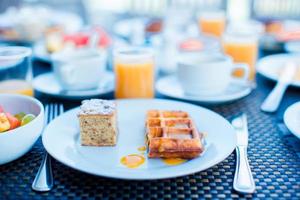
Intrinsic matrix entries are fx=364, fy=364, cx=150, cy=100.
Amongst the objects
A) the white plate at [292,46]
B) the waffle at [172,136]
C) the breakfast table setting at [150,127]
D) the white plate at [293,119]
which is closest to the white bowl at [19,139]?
the breakfast table setting at [150,127]

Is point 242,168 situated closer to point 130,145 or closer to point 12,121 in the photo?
point 130,145

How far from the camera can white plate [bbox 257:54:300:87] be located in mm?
1278

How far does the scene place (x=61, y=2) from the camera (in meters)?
3.40

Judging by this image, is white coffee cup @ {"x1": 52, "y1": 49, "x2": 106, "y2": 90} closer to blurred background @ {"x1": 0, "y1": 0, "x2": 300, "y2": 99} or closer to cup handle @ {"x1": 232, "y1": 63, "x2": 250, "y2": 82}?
blurred background @ {"x1": 0, "y1": 0, "x2": 300, "y2": 99}

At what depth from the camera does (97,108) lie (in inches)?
33.1

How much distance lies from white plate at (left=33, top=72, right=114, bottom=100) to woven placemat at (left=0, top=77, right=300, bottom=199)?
0.98 ft

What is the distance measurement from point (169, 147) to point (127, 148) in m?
0.12

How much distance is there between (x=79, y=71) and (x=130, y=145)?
402mm

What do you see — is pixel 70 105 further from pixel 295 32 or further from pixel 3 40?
pixel 295 32

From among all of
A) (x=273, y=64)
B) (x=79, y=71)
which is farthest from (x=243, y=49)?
(x=79, y=71)

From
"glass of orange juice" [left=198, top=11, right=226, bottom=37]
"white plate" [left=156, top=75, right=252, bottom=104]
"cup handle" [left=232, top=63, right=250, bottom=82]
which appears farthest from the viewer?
"glass of orange juice" [left=198, top=11, right=226, bottom=37]

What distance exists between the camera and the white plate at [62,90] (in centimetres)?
111

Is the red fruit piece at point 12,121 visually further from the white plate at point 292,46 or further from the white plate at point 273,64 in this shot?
the white plate at point 292,46

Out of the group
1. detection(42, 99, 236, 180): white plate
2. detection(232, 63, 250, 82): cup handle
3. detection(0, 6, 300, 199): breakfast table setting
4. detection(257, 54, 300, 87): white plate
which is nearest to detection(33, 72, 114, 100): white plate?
detection(0, 6, 300, 199): breakfast table setting
